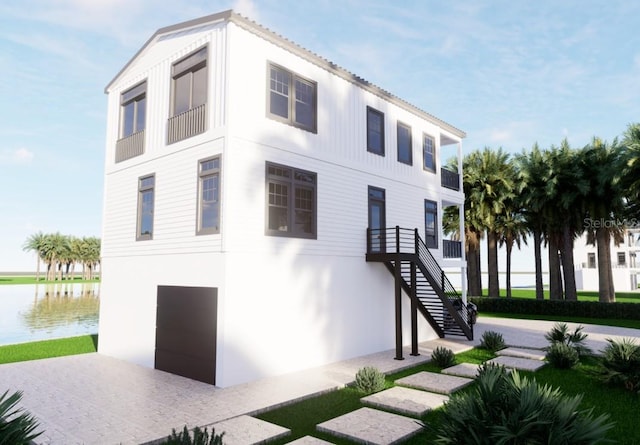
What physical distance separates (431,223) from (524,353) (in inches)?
279

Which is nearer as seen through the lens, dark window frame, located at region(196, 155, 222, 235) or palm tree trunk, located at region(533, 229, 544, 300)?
dark window frame, located at region(196, 155, 222, 235)

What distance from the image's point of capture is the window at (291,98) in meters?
13.0

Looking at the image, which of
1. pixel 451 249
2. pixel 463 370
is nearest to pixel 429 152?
pixel 451 249

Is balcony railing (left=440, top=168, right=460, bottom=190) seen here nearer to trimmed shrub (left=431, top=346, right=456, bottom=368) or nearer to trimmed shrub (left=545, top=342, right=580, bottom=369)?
trimmed shrub (left=545, top=342, right=580, bottom=369)

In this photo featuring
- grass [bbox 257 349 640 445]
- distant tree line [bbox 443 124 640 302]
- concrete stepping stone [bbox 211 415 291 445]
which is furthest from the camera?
distant tree line [bbox 443 124 640 302]

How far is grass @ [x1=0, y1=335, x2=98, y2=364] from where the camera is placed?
1488 centimetres

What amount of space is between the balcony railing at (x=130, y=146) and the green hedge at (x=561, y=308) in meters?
25.7

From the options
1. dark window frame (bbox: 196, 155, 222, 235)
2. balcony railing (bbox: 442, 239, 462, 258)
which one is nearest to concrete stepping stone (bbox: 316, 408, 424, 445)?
dark window frame (bbox: 196, 155, 222, 235)

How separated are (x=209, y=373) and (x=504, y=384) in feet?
25.8

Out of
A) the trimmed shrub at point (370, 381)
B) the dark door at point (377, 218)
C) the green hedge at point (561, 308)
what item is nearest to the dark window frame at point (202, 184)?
the trimmed shrub at point (370, 381)

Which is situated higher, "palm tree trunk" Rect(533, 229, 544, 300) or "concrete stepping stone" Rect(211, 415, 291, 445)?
"palm tree trunk" Rect(533, 229, 544, 300)

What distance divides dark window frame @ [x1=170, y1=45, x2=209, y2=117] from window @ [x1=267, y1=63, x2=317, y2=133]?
188 centimetres

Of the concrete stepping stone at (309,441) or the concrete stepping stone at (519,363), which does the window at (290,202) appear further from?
the concrete stepping stone at (519,363)

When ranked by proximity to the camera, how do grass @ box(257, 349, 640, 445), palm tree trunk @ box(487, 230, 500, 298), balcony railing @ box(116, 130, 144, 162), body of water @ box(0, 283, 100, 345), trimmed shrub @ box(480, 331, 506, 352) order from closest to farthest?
grass @ box(257, 349, 640, 445) → balcony railing @ box(116, 130, 144, 162) → trimmed shrub @ box(480, 331, 506, 352) → body of water @ box(0, 283, 100, 345) → palm tree trunk @ box(487, 230, 500, 298)
